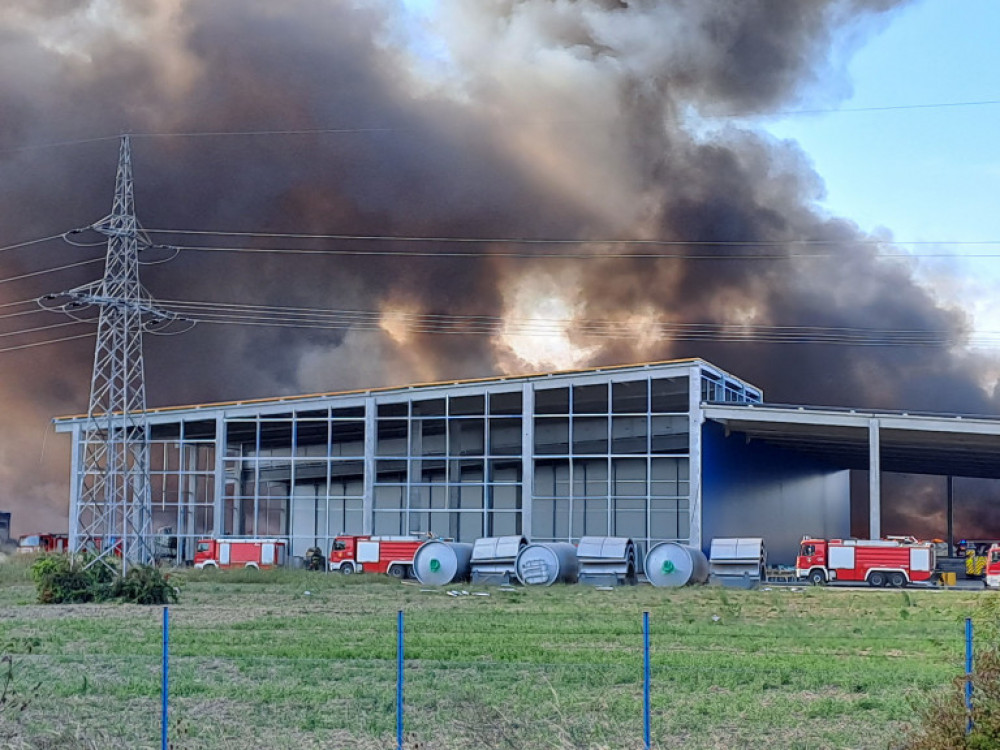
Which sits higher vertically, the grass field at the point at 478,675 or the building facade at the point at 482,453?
the building facade at the point at 482,453

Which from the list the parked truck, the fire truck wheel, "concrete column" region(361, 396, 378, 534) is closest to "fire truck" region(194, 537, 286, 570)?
"concrete column" region(361, 396, 378, 534)

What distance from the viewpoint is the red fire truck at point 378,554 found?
5888 centimetres

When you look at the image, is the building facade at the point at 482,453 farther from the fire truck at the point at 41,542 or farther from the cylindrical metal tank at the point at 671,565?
the fire truck at the point at 41,542

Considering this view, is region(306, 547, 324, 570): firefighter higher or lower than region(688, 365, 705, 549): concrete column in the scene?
lower

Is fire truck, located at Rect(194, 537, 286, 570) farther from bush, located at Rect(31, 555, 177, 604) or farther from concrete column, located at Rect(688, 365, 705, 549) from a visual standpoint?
bush, located at Rect(31, 555, 177, 604)

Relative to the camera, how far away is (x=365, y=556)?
5994cm

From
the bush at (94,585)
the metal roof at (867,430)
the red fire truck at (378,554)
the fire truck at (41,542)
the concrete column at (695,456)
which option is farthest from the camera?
the fire truck at (41,542)

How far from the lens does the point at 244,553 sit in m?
64.7

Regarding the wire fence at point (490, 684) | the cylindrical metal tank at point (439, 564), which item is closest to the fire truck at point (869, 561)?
the cylindrical metal tank at point (439, 564)

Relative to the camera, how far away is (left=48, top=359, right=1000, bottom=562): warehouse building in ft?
193

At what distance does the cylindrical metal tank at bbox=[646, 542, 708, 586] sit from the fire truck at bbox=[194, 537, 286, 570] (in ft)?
72.1

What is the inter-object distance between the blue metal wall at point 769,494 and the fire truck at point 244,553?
22.0m

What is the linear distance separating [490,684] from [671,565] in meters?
32.7

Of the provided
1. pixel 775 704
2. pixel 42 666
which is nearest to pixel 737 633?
pixel 775 704
